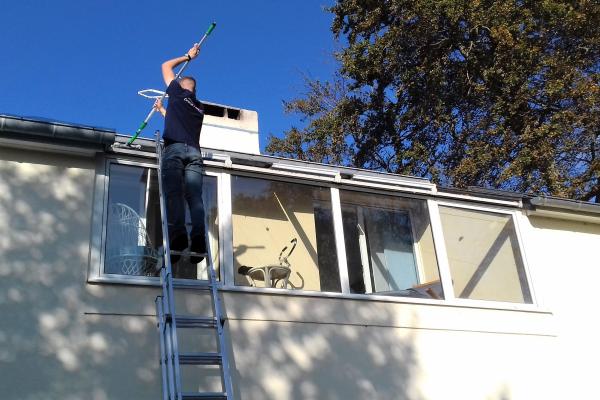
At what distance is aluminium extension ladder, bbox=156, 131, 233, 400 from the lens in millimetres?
4898

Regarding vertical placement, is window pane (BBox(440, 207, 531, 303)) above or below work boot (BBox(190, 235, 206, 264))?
above

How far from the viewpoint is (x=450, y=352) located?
7016 mm

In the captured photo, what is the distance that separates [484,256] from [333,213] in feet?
7.01

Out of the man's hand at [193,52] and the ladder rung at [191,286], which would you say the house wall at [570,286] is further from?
the man's hand at [193,52]

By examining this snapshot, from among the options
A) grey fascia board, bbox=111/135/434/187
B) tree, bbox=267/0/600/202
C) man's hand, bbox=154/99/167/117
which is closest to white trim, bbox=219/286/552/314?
grey fascia board, bbox=111/135/434/187

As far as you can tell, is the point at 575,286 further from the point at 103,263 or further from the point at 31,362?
the point at 31,362

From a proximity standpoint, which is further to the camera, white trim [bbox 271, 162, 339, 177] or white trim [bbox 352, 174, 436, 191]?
white trim [bbox 352, 174, 436, 191]

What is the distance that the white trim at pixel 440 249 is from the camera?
7.41 meters

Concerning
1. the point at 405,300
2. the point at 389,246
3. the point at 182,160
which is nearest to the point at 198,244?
the point at 182,160

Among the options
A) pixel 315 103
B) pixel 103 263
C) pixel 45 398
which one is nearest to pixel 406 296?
pixel 103 263

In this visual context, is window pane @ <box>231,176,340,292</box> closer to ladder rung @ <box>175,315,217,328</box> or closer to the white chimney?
ladder rung @ <box>175,315,217,328</box>

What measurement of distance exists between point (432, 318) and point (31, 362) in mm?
4119

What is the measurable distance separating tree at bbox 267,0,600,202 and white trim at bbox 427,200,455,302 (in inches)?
267

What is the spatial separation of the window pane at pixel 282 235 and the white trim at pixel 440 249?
1.31 meters
